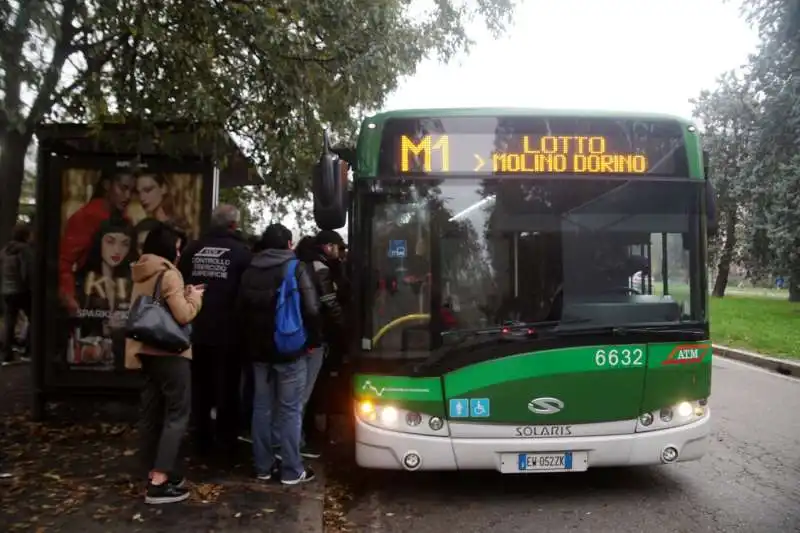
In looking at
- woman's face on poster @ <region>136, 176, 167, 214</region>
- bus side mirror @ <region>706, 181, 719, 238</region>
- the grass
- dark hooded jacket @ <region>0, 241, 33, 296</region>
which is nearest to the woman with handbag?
woman's face on poster @ <region>136, 176, 167, 214</region>

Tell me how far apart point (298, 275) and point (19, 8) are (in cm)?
242

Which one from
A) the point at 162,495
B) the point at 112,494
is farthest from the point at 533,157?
the point at 112,494

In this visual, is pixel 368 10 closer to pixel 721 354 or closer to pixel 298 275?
pixel 298 275

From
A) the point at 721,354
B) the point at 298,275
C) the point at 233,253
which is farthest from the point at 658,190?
the point at 721,354

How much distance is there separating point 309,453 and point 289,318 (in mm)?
1655

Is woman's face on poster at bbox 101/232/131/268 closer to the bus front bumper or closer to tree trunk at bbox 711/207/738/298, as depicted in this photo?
the bus front bumper

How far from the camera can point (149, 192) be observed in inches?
288

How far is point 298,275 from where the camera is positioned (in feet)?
18.3

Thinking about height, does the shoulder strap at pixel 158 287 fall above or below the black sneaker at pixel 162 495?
above

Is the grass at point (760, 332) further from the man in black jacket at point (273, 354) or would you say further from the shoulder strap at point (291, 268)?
the shoulder strap at point (291, 268)

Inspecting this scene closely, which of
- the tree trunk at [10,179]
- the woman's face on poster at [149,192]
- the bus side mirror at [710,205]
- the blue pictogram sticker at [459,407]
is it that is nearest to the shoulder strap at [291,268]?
the blue pictogram sticker at [459,407]

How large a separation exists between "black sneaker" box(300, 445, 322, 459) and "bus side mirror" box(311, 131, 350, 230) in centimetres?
224

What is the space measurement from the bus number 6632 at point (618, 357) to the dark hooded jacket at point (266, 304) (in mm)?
2000

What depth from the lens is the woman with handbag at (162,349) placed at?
4.84m
